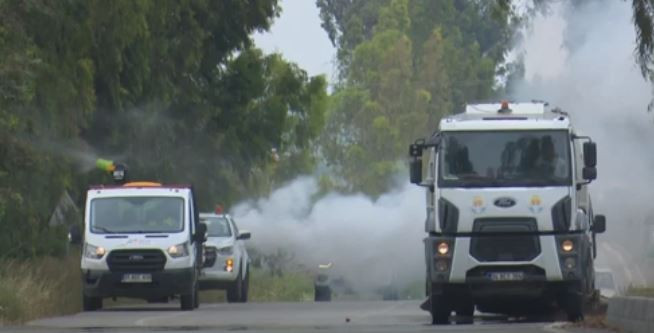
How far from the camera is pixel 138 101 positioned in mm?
43969

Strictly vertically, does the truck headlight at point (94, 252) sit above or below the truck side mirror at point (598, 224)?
below

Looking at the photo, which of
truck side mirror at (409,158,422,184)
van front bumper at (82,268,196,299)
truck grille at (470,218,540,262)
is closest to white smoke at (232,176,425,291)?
van front bumper at (82,268,196,299)

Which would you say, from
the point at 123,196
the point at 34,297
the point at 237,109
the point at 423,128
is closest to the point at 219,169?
the point at 237,109

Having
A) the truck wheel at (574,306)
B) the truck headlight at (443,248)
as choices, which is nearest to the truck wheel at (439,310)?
the truck headlight at (443,248)

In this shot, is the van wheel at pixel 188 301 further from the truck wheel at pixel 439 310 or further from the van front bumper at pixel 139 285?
the truck wheel at pixel 439 310

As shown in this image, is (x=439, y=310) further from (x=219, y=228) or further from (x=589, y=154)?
(x=219, y=228)

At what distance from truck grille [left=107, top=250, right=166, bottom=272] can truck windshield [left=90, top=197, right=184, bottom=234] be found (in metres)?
0.60

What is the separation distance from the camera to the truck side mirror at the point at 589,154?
28.6 meters

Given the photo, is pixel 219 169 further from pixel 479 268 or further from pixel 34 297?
pixel 479 268

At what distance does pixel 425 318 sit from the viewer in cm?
3156

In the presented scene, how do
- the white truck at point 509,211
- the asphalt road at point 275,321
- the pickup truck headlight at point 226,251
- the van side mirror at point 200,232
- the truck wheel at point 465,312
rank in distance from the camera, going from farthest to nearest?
1. the pickup truck headlight at point 226,251
2. the van side mirror at point 200,232
3. the truck wheel at point 465,312
4. the white truck at point 509,211
5. the asphalt road at point 275,321

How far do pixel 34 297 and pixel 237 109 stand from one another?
20.1m

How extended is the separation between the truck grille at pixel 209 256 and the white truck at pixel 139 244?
209 inches

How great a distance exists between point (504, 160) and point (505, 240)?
118cm
